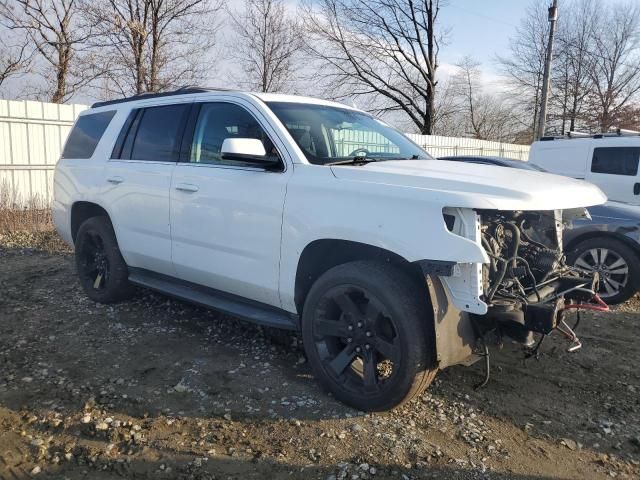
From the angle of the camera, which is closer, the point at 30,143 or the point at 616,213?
the point at 616,213

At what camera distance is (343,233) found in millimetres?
3236

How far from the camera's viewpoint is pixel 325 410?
338 centimetres

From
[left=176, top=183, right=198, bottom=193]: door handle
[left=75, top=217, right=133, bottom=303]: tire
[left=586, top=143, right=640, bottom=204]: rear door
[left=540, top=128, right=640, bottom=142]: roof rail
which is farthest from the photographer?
[left=540, top=128, right=640, bottom=142]: roof rail

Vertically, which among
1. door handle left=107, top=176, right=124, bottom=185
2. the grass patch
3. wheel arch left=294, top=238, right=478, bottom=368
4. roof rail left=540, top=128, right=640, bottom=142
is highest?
roof rail left=540, top=128, right=640, bottom=142

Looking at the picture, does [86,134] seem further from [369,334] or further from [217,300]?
[369,334]

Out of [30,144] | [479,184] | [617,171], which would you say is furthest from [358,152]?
[30,144]

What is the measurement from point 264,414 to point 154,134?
8.81 ft

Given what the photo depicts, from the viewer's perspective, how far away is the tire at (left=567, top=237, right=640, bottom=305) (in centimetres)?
598

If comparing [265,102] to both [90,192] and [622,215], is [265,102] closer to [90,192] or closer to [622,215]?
[90,192]

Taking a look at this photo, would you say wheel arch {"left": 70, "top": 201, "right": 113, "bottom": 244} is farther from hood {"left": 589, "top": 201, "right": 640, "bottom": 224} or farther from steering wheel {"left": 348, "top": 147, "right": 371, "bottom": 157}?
hood {"left": 589, "top": 201, "right": 640, "bottom": 224}

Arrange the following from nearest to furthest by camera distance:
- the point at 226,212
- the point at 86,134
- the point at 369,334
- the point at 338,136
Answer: the point at 369,334, the point at 226,212, the point at 338,136, the point at 86,134

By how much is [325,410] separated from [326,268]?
3.03 feet

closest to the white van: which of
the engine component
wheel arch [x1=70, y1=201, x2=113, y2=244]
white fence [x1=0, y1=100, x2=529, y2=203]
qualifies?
the engine component

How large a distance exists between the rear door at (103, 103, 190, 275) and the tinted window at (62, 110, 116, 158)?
1.35 feet
